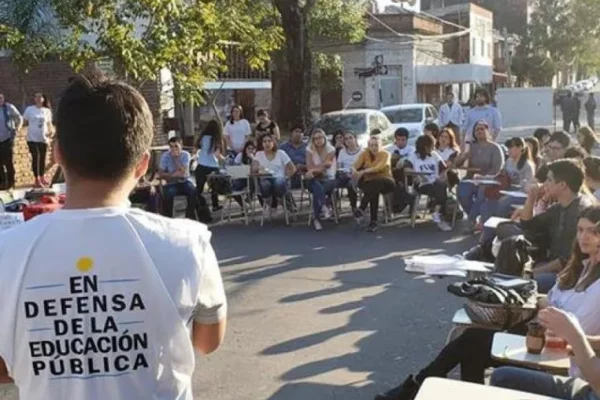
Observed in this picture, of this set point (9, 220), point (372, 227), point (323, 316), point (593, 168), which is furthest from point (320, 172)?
point (9, 220)

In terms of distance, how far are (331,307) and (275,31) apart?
9163 mm

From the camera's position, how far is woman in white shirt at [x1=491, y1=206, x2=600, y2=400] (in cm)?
344

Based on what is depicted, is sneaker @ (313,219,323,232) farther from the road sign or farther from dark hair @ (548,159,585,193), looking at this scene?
the road sign

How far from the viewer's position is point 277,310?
685cm

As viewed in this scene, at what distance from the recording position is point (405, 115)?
20906 mm

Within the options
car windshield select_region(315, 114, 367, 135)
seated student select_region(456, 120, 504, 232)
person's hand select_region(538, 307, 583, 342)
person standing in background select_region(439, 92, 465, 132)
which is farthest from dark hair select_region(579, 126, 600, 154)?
person standing in background select_region(439, 92, 465, 132)

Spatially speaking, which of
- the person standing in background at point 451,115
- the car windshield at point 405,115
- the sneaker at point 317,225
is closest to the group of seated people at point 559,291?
the sneaker at point 317,225

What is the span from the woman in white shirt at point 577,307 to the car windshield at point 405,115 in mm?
16491

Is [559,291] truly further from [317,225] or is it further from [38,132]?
[38,132]

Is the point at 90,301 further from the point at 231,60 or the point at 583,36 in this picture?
the point at 583,36

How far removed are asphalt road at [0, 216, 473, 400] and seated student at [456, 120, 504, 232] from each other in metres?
0.57

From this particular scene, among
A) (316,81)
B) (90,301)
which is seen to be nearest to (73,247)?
(90,301)

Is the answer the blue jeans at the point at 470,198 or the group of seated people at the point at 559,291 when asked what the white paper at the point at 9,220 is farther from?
the blue jeans at the point at 470,198

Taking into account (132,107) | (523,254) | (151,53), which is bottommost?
(523,254)
